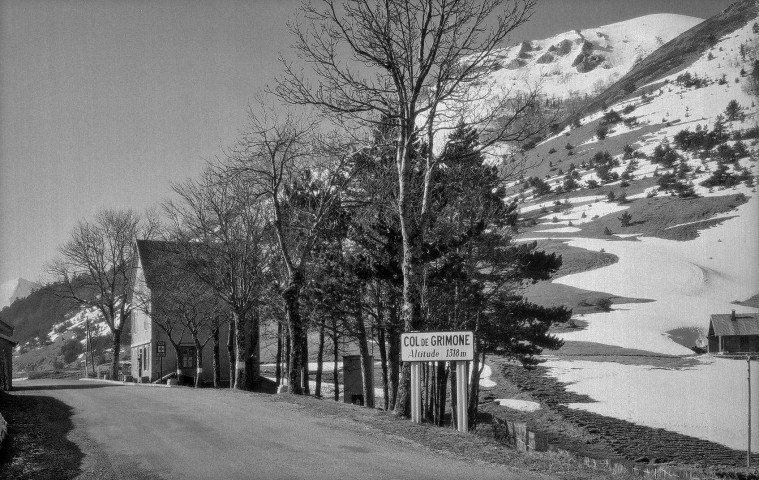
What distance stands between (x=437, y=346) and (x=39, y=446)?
23.5ft

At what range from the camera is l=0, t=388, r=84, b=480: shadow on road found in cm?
1059

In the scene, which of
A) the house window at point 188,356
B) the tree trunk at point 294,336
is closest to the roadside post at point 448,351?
the tree trunk at point 294,336

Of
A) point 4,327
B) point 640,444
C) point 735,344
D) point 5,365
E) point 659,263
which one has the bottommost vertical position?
point 640,444

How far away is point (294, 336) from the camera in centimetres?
2453

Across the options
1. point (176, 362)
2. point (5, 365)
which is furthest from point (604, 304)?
point (5, 365)

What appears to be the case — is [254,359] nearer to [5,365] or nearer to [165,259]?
[165,259]

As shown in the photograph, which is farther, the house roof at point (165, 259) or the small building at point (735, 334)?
the small building at point (735, 334)

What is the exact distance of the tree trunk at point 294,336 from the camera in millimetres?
24078

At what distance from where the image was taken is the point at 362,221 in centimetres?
2630

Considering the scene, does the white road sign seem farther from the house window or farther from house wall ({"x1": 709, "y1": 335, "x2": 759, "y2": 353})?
house wall ({"x1": 709, "y1": 335, "x2": 759, "y2": 353})

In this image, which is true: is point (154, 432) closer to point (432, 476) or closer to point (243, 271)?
point (432, 476)

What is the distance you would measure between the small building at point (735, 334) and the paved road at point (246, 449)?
50.4 m

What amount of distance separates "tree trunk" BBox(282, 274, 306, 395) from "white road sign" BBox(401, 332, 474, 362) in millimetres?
10001

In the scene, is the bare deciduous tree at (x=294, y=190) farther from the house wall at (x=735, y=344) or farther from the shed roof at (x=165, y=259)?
the house wall at (x=735, y=344)
